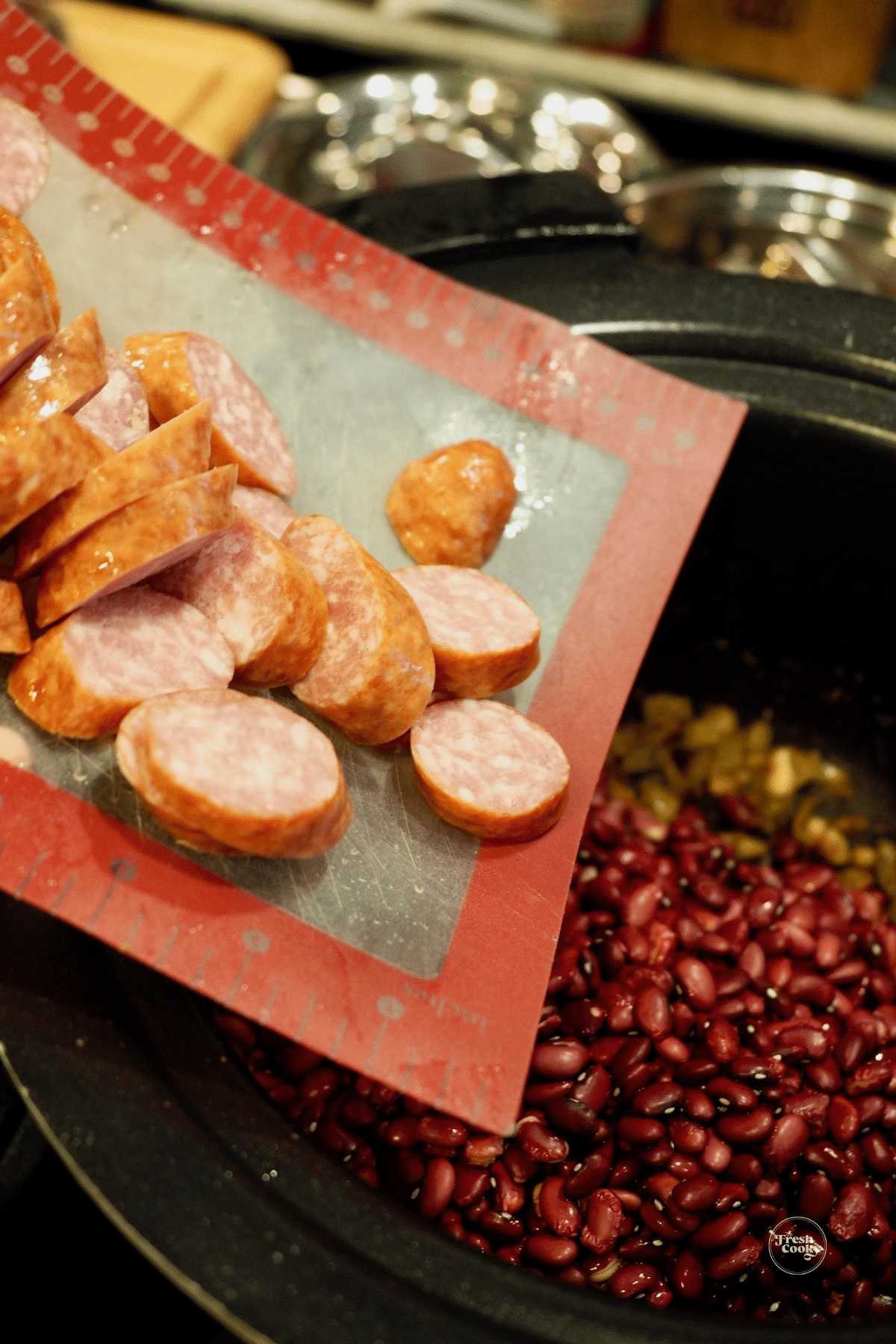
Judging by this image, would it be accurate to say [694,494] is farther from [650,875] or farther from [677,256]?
[677,256]

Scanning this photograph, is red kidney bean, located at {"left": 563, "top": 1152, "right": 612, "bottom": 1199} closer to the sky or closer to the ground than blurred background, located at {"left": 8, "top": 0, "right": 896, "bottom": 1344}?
closer to the ground

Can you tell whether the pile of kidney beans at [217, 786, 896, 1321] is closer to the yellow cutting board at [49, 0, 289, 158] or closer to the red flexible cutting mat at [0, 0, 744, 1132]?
the red flexible cutting mat at [0, 0, 744, 1132]

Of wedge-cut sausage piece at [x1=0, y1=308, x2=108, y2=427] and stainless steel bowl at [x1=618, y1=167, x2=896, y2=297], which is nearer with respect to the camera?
wedge-cut sausage piece at [x1=0, y1=308, x2=108, y2=427]

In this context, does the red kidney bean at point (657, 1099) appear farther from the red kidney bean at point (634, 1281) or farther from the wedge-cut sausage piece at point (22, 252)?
the wedge-cut sausage piece at point (22, 252)

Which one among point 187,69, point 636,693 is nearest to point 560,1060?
point 636,693

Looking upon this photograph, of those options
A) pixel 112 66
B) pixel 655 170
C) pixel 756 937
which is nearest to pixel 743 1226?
pixel 756 937

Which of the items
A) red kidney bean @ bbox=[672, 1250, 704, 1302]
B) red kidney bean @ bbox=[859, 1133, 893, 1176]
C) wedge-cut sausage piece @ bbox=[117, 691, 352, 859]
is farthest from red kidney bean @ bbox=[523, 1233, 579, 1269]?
wedge-cut sausage piece @ bbox=[117, 691, 352, 859]

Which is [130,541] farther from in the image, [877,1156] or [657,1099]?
[877,1156]

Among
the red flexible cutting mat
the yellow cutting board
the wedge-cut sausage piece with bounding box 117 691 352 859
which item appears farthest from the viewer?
the yellow cutting board
